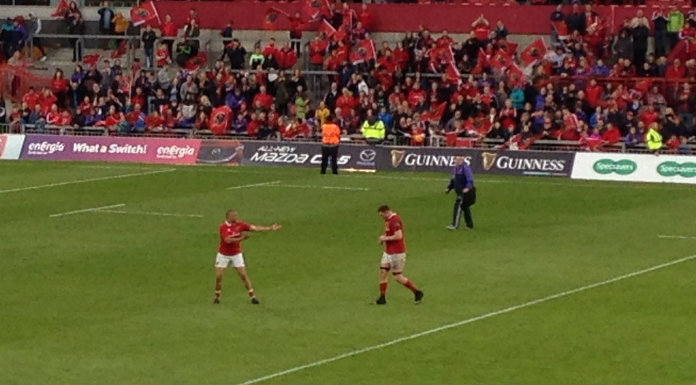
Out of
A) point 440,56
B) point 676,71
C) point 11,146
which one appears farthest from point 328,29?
point 676,71

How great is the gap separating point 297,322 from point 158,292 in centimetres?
442

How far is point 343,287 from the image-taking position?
35188mm

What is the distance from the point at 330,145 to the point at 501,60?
9426 mm

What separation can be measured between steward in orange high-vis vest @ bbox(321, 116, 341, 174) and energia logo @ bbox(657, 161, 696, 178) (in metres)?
10.3

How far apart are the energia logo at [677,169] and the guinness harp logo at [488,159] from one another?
5592 mm

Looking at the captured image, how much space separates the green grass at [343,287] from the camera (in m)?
27.3

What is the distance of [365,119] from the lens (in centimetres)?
6228

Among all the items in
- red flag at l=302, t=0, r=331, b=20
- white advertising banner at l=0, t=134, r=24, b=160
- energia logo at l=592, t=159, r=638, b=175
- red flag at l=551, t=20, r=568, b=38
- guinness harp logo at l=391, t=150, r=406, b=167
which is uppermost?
red flag at l=302, t=0, r=331, b=20

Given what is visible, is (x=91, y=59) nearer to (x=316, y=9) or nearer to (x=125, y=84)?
(x=125, y=84)

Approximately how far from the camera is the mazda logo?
58938 mm

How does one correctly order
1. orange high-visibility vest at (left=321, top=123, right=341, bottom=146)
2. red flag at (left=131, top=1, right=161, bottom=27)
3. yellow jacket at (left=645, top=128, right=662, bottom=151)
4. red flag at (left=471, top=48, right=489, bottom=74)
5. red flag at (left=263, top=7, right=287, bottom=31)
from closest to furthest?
yellow jacket at (left=645, top=128, right=662, bottom=151) < orange high-visibility vest at (left=321, top=123, right=341, bottom=146) < red flag at (left=471, top=48, right=489, bottom=74) < red flag at (left=263, top=7, right=287, bottom=31) < red flag at (left=131, top=1, right=161, bottom=27)

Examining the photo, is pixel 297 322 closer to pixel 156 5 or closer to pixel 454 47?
pixel 454 47

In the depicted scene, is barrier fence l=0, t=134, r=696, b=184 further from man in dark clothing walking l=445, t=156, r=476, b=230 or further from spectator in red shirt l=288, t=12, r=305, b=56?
man in dark clothing walking l=445, t=156, r=476, b=230

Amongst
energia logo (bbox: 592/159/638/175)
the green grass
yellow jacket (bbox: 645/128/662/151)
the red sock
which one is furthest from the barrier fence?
the red sock
